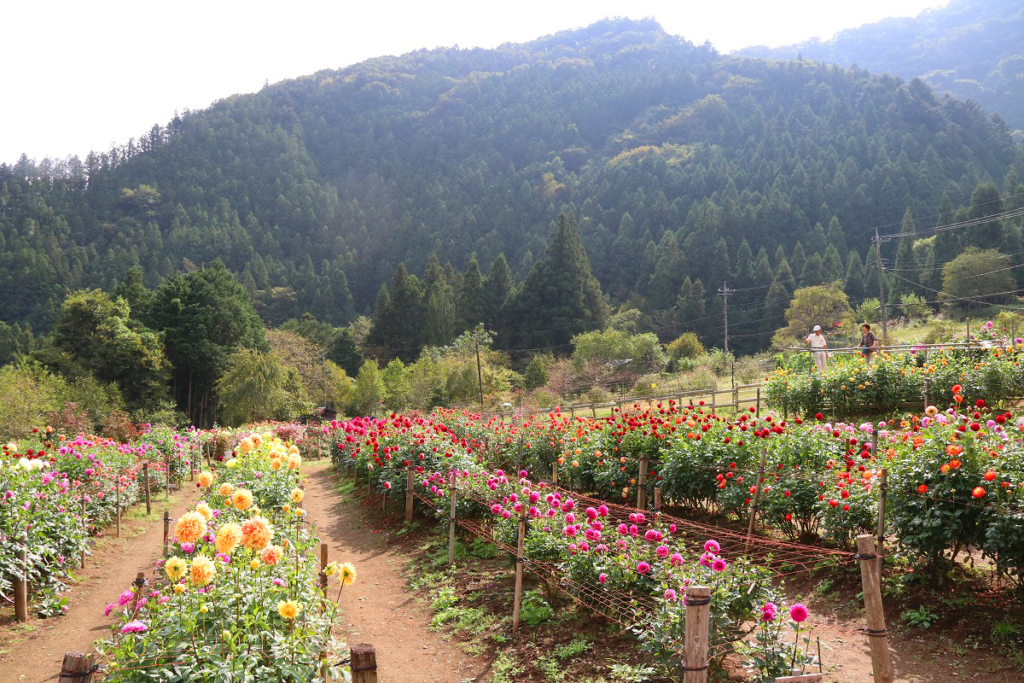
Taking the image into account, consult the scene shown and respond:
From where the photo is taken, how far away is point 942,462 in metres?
5.09

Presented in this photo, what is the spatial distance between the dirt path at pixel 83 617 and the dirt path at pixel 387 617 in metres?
2.17

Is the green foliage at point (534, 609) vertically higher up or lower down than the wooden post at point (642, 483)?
lower down

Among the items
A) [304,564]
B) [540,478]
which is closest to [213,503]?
[304,564]

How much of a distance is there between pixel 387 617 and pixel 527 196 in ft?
296

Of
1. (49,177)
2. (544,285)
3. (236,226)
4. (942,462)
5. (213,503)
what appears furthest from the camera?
(236,226)

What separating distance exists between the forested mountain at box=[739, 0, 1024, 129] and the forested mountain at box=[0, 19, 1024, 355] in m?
31.8

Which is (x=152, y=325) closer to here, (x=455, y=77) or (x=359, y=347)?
(x=359, y=347)

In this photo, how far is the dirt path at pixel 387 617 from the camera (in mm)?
5434

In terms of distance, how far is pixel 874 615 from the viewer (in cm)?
353

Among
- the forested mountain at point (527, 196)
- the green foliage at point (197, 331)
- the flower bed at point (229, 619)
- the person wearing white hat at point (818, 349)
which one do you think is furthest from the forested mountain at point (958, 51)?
the flower bed at point (229, 619)

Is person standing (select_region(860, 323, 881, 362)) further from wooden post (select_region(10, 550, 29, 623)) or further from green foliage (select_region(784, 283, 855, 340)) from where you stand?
green foliage (select_region(784, 283, 855, 340))

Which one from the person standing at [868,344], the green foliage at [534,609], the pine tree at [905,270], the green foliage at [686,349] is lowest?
the green foliage at [686,349]

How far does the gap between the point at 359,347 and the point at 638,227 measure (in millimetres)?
33438

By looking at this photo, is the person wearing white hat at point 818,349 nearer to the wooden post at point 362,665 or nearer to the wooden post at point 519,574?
the wooden post at point 519,574
